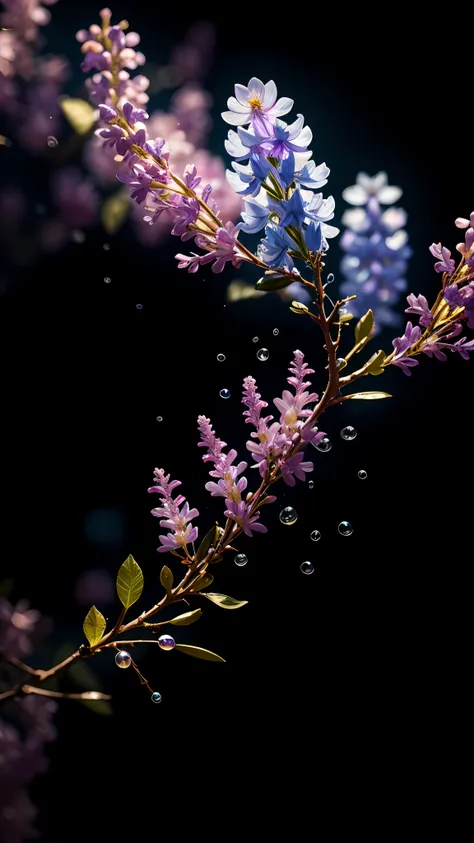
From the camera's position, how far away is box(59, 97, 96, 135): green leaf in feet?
2.08

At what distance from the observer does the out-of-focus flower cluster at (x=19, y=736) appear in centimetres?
51

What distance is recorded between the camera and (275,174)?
36cm

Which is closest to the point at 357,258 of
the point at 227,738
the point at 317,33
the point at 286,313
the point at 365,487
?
the point at 286,313

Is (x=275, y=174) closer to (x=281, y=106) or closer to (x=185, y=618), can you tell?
(x=281, y=106)

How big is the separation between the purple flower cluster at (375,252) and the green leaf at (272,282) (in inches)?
8.8

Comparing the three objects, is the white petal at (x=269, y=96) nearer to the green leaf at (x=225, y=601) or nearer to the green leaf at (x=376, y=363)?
the green leaf at (x=376, y=363)

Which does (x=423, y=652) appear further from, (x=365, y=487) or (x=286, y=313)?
(x=286, y=313)

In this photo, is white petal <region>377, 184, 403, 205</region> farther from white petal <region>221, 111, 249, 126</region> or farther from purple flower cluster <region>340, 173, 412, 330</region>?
white petal <region>221, 111, 249, 126</region>

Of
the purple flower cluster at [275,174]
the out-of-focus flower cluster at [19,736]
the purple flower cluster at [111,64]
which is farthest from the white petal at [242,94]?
the out-of-focus flower cluster at [19,736]

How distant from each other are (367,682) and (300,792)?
0.11 m

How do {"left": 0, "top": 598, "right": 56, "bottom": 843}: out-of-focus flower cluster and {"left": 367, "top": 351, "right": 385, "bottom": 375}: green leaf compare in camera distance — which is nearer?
{"left": 367, "top": 351, "right": 385, "bottom": 375}: green leaf

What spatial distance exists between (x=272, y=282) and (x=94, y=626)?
9.7 inches

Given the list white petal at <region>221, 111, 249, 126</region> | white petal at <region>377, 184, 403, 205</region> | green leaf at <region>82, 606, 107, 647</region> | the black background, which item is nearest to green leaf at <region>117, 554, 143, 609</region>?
green leaf at <region>82, 606, 107, 647</region>

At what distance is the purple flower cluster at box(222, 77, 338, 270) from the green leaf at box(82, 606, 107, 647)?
248 mm
